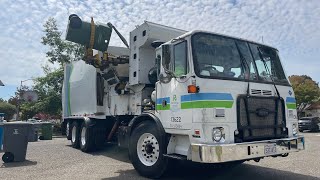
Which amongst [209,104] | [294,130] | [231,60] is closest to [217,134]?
[209,104]

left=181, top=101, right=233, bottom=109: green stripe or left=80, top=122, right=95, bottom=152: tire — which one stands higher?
left=181, top=101, right=233, bottom=109: green stripe

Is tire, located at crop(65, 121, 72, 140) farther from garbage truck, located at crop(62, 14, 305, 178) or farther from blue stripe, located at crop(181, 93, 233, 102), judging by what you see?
blue stripe, located at crop(181, 93, 233, 102)

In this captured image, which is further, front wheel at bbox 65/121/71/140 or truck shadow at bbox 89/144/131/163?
front wheel at bbox 65/121/71/140

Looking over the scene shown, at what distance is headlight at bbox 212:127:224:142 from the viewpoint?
18.1ft

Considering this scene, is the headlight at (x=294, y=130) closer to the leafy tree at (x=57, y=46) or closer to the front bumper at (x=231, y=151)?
the front bumper at (x=231, y=151)

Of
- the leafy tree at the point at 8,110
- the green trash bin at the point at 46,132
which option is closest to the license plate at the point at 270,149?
the green trash bin at the point at 46,132

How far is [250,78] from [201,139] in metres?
1.67

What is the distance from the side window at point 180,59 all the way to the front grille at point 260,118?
1.16m

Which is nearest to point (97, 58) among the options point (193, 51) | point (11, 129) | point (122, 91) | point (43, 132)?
point (122, 91)

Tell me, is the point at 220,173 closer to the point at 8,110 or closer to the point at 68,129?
the point at 68,129

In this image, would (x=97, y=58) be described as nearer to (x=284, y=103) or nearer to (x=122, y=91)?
(x=122, y=91)

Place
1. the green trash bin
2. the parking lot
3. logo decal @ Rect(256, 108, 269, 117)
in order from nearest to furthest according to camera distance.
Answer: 1. logo decal @ Rect(256, 108, 269, 117)
2. the parking lot
3. the green trash bin

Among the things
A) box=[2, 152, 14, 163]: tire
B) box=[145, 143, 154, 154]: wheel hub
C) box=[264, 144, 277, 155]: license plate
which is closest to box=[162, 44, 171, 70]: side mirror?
box=[145, 143, 154, 154]: wheel hub

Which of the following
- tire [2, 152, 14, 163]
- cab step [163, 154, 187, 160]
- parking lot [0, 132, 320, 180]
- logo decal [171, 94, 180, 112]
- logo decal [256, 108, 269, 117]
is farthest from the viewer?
tire [2, 152, 14, 163]
